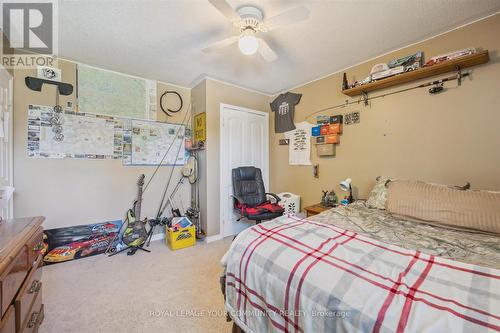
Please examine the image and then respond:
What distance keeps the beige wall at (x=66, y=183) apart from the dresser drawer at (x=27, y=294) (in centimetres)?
142

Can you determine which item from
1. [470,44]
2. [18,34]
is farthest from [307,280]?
[18,34]

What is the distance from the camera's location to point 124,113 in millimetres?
2930

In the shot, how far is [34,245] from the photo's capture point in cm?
127

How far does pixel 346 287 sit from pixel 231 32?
2297 millimetres

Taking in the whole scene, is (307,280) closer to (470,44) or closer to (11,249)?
(11,249)

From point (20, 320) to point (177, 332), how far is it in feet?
2.85

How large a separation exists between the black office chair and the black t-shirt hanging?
95 cm

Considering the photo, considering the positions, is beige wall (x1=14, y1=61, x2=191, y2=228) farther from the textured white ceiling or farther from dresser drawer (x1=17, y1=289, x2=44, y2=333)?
dresser drawer (x1=17, y1=289, x2=44, y2=333)

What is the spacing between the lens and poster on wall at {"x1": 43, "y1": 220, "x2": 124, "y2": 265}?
243cm

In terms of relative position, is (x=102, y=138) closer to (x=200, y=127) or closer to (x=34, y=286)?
(x=200, y=127)

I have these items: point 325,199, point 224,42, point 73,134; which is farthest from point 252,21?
point 73,134

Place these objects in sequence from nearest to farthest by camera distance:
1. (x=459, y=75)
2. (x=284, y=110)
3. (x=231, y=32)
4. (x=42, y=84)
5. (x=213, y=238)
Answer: (x=459, y=75) → (x=231, y=32) → (x=42, y=84) → (x=213, y=238) → (x=284, y=110)

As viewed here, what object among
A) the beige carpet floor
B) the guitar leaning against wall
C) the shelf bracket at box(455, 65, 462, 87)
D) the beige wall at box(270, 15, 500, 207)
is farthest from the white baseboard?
the shelf bracket at box(455, 65, 462, 87)

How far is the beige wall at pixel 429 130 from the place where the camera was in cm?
184
